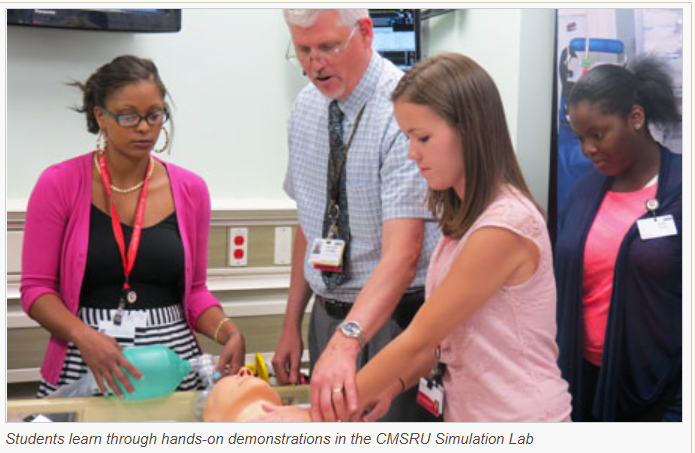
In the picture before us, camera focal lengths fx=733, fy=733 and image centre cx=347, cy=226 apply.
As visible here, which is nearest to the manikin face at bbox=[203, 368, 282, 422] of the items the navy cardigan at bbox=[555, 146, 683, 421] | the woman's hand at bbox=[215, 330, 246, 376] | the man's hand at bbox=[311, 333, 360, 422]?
the man's hand at bbox=[311, 333, 360, 422]

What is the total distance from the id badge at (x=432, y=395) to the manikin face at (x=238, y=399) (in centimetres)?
33

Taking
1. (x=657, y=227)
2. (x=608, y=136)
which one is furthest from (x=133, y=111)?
(x=657, y=227)

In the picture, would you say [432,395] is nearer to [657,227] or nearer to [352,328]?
[352,328]

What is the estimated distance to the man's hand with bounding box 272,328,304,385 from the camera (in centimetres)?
202

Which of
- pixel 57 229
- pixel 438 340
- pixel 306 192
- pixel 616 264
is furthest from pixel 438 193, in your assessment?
pixel 57 229

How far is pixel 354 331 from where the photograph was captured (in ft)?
4.99

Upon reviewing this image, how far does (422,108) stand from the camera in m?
→ 1.41

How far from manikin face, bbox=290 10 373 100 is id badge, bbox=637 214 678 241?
34.3 inches

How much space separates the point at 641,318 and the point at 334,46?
3.65 ft

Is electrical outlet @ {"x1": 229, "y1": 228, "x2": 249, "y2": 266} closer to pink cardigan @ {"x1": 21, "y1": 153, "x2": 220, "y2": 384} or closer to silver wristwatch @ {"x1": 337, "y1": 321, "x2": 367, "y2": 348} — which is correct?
pink cardigan @ {"x1": 21, "y1": 153, "x2": 220, "y2": 384}

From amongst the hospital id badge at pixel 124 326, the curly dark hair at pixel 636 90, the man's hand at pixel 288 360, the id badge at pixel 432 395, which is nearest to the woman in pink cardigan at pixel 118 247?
the hospital id badge at pixel 124 326

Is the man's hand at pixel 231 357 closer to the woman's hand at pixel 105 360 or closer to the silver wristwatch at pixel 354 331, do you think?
the woman's hand at pixel 105 360

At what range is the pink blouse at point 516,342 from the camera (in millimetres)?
1354

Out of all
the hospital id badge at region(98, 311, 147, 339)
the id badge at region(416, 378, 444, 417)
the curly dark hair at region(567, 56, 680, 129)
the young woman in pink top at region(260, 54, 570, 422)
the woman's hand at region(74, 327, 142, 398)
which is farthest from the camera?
the curly dark hair at region(567, 56, 680, 129)
